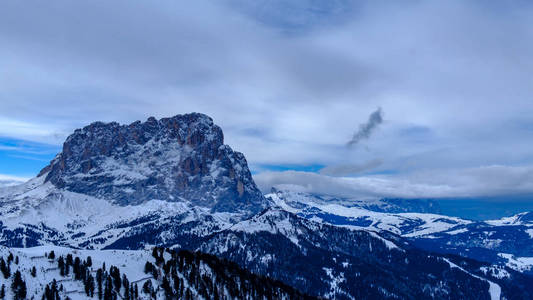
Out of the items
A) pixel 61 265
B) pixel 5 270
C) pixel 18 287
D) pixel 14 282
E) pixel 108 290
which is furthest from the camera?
pixel 61 265

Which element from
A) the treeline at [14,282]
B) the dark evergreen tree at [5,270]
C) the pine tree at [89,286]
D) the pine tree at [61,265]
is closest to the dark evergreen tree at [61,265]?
the pine tree at [61,265]

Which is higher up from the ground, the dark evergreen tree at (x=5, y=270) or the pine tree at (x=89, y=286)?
the dark evergreen tree at (x=5, y=270)

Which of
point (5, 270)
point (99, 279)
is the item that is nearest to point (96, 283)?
point (99, 279)

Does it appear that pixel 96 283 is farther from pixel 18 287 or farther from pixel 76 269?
pixel 18 287

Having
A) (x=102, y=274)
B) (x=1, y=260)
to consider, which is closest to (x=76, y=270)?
(x=102, y=274)

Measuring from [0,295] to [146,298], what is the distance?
57.4m

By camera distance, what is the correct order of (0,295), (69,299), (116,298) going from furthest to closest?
(116,298) < (69,299) < (0,295)

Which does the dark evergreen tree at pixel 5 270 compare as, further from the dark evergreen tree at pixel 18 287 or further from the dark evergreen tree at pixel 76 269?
the dark evergreen tree at pixel 76 269

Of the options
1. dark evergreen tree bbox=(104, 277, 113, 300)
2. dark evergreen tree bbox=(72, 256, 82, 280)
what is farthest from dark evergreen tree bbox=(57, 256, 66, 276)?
dark evergreen tree bbox=(104, 277, 113, 300)

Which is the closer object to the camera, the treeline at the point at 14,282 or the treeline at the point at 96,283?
the treeline at the point at 14,282

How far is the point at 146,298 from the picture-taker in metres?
200

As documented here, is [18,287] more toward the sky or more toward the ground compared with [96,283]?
more toward the sky

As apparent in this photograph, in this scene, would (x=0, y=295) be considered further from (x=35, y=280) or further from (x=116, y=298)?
(x=116, y=298)

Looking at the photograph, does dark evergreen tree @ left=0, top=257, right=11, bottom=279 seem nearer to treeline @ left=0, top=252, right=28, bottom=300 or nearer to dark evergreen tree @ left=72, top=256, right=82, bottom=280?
treeline @ left=0, top=252, right=28, bottom=300
